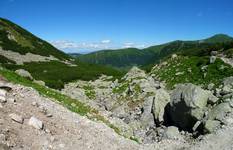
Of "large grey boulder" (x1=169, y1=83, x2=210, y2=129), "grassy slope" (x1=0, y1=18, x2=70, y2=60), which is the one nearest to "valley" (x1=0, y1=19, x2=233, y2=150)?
"large grey boulder" (x1=169, y1=83, x2=210, y2=129)

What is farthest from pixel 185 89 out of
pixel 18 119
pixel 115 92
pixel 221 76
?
pixel 115 92

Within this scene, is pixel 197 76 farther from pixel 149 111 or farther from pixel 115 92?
pixel 115 92

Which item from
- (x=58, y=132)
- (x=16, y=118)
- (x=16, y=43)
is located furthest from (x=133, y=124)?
(x=16, y=43)

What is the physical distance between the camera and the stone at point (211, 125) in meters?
27.0

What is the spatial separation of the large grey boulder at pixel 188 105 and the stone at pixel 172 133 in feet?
4.52

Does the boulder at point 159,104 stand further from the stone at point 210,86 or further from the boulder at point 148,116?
the stone at point 210,86

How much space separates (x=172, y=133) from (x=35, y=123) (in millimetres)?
16117

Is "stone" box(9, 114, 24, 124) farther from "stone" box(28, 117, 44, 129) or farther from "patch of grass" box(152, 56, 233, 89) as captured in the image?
"patch of grass" box(152, 56, 233, 89)

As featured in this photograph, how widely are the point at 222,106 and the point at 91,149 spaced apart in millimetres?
14428

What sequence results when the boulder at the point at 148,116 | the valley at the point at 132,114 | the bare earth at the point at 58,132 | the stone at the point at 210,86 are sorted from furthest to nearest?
1. the stone at the point at 210,86
2. the boulder at the point at 148,116
3. the valley at the point at 132,114
4. the bare earth at the point at 58,132

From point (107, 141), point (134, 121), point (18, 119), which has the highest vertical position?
point (18, 119)

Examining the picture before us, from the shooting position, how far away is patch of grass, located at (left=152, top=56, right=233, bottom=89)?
4338cm

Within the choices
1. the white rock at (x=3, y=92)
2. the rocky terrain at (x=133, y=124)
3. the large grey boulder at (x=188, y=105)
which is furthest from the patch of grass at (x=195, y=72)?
the white rock at (x=3, y=92)

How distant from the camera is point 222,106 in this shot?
2864cm
